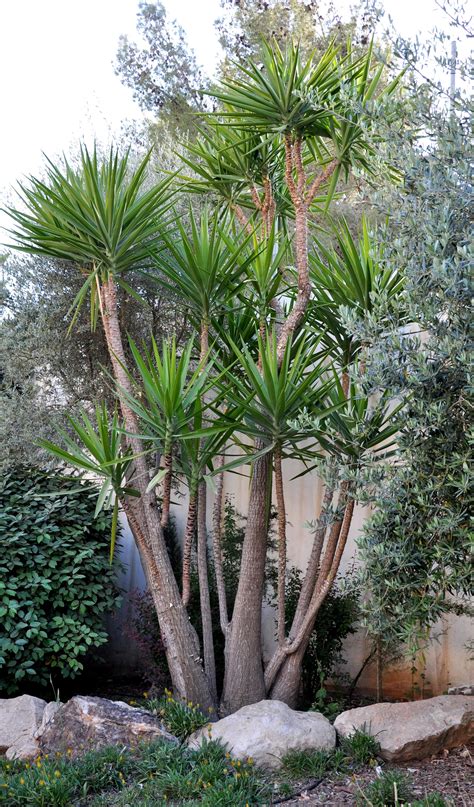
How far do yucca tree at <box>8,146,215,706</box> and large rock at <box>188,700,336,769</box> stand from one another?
0.58m

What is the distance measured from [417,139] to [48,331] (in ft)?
12.9

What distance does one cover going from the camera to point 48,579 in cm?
586

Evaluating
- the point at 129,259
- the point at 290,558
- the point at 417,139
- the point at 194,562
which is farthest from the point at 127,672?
the point at 417,139

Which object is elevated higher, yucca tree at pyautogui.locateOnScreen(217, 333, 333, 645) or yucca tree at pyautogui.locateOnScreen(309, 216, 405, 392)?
yucca tree at pyautogui.locateOnScreen(309, 216, 405, 392)

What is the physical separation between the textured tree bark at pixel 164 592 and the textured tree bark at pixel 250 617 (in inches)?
7.9

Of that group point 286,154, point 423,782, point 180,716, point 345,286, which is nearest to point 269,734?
point 180,716

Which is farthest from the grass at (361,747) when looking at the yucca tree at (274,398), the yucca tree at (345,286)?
the yucca tree at (345,286)

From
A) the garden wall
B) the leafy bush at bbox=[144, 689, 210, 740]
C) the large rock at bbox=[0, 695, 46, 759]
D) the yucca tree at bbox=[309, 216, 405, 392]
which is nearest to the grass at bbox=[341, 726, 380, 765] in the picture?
the garden wall

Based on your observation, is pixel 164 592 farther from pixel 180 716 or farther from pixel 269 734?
pixel 269 734

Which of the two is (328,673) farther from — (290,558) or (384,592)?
(384,592)

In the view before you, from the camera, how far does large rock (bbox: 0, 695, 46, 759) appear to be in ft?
15.8

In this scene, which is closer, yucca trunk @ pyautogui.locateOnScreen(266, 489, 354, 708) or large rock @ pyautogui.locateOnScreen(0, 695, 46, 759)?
large rock @ pyautogui.locateOnScreen(0, 695, 46, 759)

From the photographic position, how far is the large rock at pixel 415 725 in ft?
14.8

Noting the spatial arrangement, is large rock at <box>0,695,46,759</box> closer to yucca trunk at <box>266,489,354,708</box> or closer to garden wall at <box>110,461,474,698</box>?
garden wall at <box>110,461,474,698</box>
